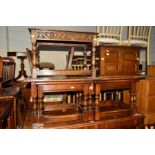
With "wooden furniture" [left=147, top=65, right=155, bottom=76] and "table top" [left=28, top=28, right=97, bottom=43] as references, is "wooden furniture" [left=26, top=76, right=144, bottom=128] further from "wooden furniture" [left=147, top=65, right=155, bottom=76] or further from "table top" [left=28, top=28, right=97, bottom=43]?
"wooden furniture" [left=147, top=65, right=155, bottom=76]

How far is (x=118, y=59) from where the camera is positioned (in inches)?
86.0

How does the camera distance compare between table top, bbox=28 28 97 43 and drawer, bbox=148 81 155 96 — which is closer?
table top, bbox=28 28 97 43

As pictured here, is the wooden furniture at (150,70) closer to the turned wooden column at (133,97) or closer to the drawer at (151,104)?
the drawer at (151,104)

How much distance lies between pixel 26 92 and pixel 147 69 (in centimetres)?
243

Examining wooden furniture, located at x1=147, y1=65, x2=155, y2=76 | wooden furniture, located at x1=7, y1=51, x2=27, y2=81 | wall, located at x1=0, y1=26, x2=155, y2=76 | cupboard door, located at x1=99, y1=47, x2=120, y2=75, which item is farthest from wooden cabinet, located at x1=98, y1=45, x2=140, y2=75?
wooden furniture, located at x1=7, y1=51, x2=27, y2=81

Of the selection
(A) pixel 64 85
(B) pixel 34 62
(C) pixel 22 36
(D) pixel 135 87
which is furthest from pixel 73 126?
(C) pixel 22 36

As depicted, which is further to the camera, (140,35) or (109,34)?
(140,35)

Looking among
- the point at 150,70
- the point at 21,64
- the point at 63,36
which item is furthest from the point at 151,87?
the point at 21,64

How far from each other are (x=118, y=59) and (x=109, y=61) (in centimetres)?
14

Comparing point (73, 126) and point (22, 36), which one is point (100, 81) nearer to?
point (73, 126)

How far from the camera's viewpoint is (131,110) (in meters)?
2.10

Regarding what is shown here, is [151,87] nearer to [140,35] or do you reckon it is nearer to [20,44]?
[140,35]

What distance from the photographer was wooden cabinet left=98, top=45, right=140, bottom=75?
83.5 inches

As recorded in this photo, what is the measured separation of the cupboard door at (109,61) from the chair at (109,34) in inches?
20.6
